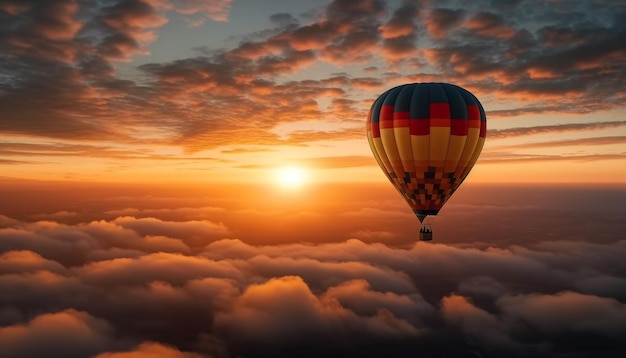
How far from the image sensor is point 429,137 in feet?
108

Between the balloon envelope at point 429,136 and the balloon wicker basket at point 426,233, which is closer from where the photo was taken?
the balloon wicker basket at point 426,233

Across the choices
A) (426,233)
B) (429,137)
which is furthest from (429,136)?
(426,233)

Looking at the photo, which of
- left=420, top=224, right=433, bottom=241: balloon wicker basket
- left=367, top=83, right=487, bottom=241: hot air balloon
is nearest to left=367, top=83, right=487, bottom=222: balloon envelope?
left=367, top=83, right=487, bottom=241: hot air balloon

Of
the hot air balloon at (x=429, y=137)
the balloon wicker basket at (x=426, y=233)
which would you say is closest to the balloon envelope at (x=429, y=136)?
the hot air balloon at (x=429, y=137)

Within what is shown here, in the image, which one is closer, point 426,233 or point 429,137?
point 426,233

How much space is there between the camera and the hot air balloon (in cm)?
3291

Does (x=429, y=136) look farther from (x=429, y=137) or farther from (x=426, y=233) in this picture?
(x=426, y=233)

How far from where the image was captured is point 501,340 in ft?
505

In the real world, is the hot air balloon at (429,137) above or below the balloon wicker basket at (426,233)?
above

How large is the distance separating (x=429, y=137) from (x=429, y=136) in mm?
81

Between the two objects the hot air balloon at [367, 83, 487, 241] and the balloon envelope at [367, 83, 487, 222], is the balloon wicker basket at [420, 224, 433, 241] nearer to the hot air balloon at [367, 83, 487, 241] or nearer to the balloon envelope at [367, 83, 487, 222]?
the hot air balloon at [367, 83, 487, 241]

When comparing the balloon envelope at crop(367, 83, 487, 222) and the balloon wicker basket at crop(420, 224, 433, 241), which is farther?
the balloon envelope at crop(367, 83, 487, 222)

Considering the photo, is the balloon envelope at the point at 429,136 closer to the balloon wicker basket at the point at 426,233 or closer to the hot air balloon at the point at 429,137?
the hot air balloon at the point at 429,137

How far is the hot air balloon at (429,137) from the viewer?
32906 mm
